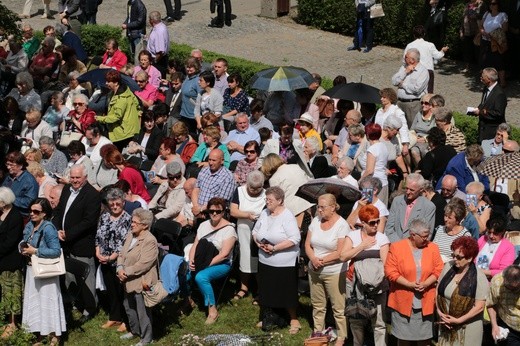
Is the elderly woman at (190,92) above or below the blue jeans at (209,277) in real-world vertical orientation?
above

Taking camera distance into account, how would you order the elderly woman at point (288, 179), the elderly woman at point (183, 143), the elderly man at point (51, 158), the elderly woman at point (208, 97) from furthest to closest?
1. the elderly woman at point (208, 97)
2. the elderly woman at point (183, 143)
3. the elderly man at point (51, 158)
4. the elderly woman at point (288, 179)

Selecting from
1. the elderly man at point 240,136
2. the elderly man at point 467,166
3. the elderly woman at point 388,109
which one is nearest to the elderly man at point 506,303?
the elderly man at point 467,166

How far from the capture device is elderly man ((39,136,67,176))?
14.7 metres

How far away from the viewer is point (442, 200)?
12.3m

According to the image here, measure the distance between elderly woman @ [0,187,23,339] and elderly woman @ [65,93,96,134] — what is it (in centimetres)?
370

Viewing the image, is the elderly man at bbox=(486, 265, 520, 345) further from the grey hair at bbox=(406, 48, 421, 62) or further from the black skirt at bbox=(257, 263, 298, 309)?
the grey hair at bbox=(406, 48, 421, 62)

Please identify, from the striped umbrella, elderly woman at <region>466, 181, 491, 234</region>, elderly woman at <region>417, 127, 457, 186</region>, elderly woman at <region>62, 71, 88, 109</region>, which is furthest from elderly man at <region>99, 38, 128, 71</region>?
elderly woman at <region>466, 181, 491, 234</region>

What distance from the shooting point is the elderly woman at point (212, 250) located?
1251 cm

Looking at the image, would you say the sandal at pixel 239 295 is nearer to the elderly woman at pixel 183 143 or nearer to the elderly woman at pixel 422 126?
the elderly woman at pixel 183 143

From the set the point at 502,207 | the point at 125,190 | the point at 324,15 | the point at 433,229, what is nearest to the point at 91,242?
the point at 125,190

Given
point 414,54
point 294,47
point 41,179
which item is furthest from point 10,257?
point 294,47

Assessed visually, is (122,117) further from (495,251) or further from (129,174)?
(495,251)

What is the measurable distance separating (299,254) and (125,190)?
91.0 inches

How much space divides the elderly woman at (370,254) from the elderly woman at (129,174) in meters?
3.28
